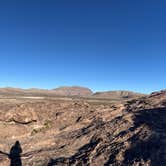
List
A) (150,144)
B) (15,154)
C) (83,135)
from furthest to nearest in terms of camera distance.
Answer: (83,135) < (15,154) < (150,144)

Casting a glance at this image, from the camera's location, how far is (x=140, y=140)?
1759 cm

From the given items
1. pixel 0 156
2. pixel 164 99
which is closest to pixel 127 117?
pixel 164 99

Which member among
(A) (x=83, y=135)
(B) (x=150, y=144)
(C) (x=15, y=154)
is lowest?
(C) (x=15, y=154)

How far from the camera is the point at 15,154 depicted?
21172 millimetres

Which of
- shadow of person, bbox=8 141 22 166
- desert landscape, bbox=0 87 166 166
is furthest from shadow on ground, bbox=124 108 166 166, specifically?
shadow of person, bbox=8 141 22 166

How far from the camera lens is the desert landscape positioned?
16719 mm

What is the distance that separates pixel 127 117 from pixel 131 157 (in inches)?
312

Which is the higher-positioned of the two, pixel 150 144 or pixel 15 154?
pixel 150 144

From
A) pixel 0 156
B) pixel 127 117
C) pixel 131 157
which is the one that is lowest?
pixel 0 156

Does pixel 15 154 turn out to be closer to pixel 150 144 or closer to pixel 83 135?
pixel 83 135

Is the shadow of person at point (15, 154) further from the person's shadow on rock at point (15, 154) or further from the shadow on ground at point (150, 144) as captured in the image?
the shadow on ground at point (150, 144)

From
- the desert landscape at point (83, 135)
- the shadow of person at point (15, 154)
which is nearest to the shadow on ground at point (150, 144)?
the desert landscape at point (83, 135)

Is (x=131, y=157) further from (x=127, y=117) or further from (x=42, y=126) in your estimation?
(x=42, y=126)

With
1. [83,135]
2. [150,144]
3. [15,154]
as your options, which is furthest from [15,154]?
[150,144]
